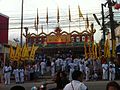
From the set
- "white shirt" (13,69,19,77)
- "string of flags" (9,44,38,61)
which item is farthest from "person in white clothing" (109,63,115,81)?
"string of flags" (9,44,38,61)

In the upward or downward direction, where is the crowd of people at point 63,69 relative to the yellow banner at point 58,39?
downward

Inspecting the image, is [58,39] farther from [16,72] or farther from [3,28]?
[16,72]

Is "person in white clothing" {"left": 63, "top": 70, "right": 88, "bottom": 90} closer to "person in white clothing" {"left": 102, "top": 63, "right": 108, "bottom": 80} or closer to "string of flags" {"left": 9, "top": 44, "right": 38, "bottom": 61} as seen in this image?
"person in white clothing" {"left": 102, "top": 63, "right": 108, "bottom": 80}

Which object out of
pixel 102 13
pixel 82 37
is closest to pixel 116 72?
pixel 102 13

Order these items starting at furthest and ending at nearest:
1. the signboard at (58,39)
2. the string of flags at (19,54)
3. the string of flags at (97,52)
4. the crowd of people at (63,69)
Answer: the signboard at (58,39) < the string of flags at (19,54) < the string of flags at (97,52) < the crowd of people at (63,69)

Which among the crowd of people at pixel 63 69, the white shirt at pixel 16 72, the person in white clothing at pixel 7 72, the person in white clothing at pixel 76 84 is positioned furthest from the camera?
the white shirt at pixel 16 72

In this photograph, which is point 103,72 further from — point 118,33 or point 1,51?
point 118,33

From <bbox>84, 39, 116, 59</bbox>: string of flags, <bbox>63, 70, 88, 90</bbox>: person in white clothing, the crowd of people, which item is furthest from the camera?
<bbox>84, 39, 116, 59</bbox>: string of flags

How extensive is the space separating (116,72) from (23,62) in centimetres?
934

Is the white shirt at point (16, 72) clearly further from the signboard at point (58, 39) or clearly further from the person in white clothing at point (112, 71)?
the signboard at point (58, 39)

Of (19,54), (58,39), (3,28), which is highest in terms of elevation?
(3,28)

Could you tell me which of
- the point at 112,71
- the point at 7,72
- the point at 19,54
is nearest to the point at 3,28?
the point at 19,54

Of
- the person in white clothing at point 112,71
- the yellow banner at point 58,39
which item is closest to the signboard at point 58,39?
the yellow banner at point 58,39

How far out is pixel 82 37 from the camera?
52.2 metres
